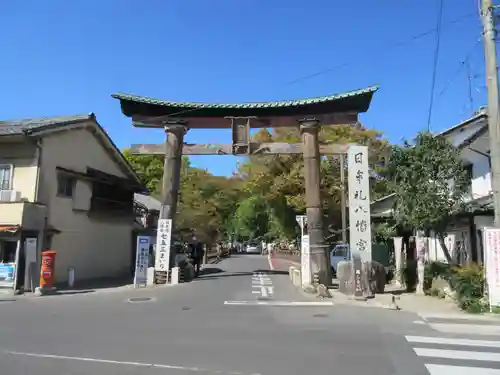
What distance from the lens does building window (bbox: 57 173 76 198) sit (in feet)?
73.9

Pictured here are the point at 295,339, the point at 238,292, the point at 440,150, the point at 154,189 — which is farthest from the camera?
the point at 154,189

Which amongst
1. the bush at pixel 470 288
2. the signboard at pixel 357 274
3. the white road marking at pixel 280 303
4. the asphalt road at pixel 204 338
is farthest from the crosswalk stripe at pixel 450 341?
the signboard at pixel 357 274

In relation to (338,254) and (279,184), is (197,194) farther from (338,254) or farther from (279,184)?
(338,254)

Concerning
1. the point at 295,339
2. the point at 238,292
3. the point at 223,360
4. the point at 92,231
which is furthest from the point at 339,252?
the point at 223,360

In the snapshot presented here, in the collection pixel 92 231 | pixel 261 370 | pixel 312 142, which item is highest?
pixel 312 142

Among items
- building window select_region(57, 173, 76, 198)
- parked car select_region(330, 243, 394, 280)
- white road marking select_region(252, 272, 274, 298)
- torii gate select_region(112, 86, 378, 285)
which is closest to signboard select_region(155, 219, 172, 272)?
torii gate select_region(112, 86, 378, 285)

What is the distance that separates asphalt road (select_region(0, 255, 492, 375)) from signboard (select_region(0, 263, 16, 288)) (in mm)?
3830

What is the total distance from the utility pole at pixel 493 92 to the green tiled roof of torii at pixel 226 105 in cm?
858

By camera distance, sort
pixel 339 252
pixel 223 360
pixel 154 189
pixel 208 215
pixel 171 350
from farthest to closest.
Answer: pixel 154 189
pixel 208 215
pixel 339 252
pixel 171 350
pixel 223 360

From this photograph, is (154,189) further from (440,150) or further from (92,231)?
(440,150)

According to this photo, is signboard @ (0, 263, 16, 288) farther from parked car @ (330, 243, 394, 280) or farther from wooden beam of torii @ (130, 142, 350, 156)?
parked car @ (330, 243, 394, 280)

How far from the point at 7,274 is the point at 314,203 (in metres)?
13.0

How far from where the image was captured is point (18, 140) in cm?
2052

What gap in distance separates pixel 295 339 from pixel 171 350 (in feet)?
7.85
